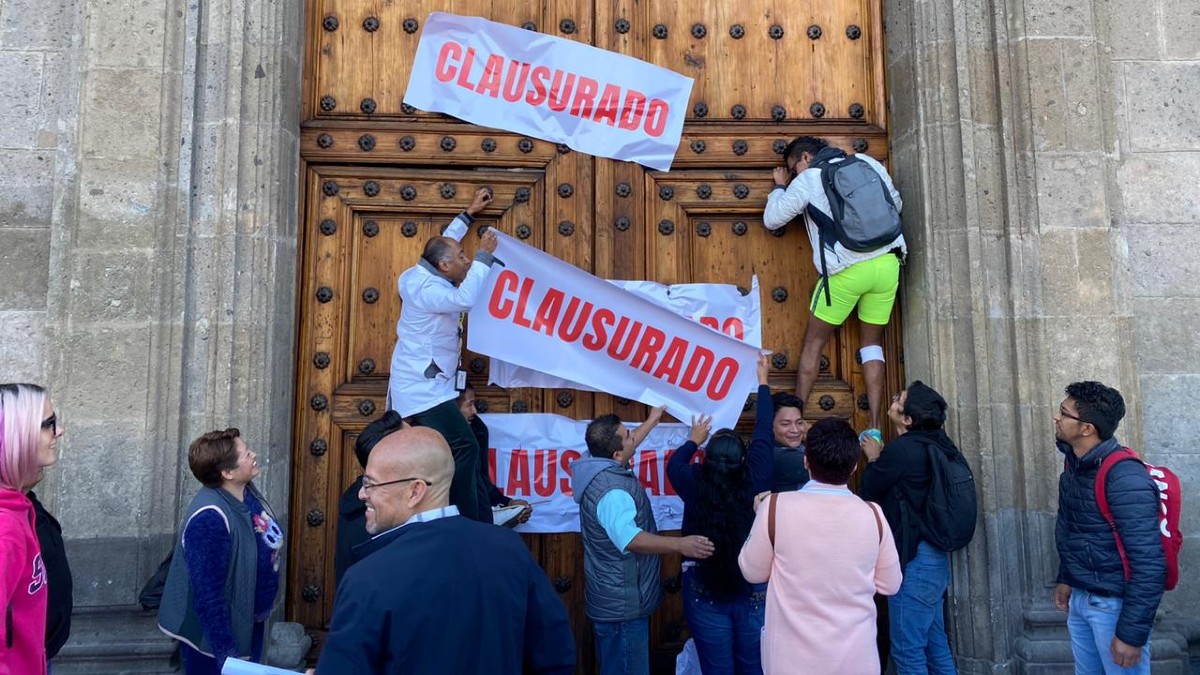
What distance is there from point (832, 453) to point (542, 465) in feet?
5.79

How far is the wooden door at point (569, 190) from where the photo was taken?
4238mm

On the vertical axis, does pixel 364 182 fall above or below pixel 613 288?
above

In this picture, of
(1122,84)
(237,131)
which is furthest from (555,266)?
(1122,84)

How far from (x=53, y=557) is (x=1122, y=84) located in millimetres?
4738

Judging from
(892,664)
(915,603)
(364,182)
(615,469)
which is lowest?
(892,664)

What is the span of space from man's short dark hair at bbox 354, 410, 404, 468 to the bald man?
126 cm

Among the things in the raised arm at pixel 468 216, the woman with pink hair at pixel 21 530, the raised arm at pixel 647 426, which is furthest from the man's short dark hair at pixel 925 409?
the woman with pink hair at pixel 21 530

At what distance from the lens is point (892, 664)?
4027mm

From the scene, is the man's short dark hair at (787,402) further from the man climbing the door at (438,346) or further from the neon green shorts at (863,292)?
the man climbing the door at (438,346)

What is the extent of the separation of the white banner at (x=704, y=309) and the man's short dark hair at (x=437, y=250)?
2.03 ft

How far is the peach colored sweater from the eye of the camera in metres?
2.71

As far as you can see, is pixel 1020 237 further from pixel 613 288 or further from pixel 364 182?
pixel 364 182

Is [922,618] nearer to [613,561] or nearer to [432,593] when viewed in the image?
[613,561]

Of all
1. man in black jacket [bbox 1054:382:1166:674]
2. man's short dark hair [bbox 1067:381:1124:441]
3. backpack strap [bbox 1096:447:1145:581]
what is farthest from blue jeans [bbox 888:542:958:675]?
man's short dark hair [bbox 1067:381:1124:441]
